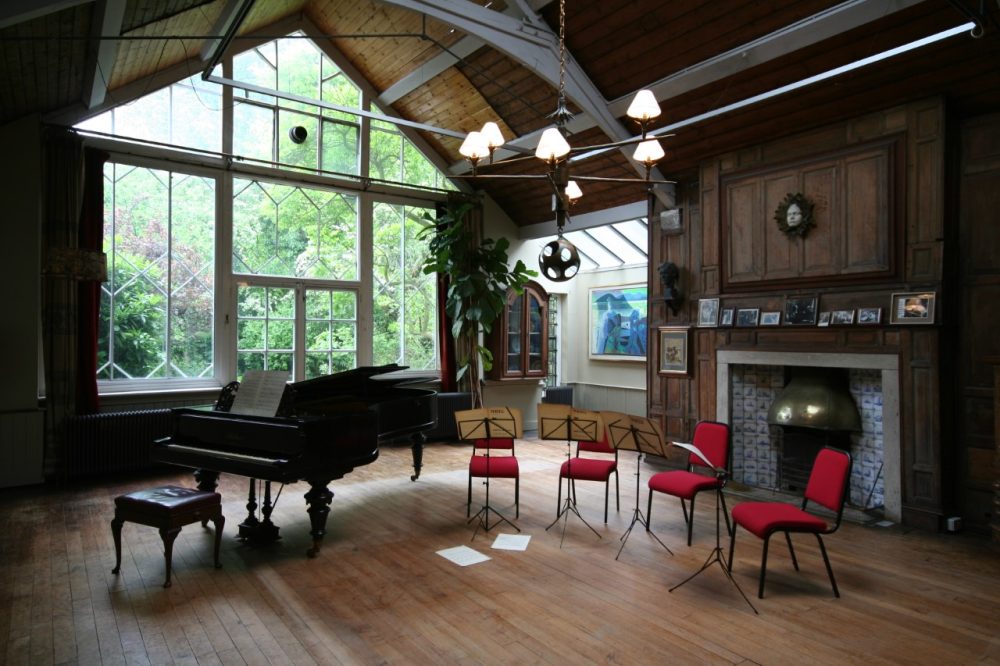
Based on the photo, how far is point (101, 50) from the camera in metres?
4.79

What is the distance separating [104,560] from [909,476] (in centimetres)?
601

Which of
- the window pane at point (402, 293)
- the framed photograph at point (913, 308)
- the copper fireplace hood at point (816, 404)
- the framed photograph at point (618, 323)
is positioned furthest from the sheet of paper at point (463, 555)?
the framed photograph at point (618, 323)

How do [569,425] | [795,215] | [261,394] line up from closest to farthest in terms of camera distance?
[261,394] → [569,425] → [795,215]

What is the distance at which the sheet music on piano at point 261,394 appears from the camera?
4195 millimetres

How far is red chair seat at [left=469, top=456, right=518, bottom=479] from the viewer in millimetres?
4781

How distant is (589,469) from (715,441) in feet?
3.22

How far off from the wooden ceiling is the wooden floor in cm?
310

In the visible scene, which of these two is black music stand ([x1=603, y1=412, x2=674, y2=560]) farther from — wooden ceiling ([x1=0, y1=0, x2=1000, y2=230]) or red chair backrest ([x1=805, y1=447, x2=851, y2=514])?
wooden ceiling ([x1=0, y1=0, x2=1000, y2=230])

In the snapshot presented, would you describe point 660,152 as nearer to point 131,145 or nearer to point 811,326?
point 811,326

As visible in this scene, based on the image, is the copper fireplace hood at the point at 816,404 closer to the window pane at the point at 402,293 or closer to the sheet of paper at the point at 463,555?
the sheet of paper at the point at 463,555

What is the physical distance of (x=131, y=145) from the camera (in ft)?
21.3

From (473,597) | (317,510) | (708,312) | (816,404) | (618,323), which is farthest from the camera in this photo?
(618,323)

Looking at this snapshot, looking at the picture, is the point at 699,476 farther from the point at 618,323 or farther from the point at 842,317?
the point at 618,323

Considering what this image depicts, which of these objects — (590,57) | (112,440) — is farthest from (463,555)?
(590,57)
